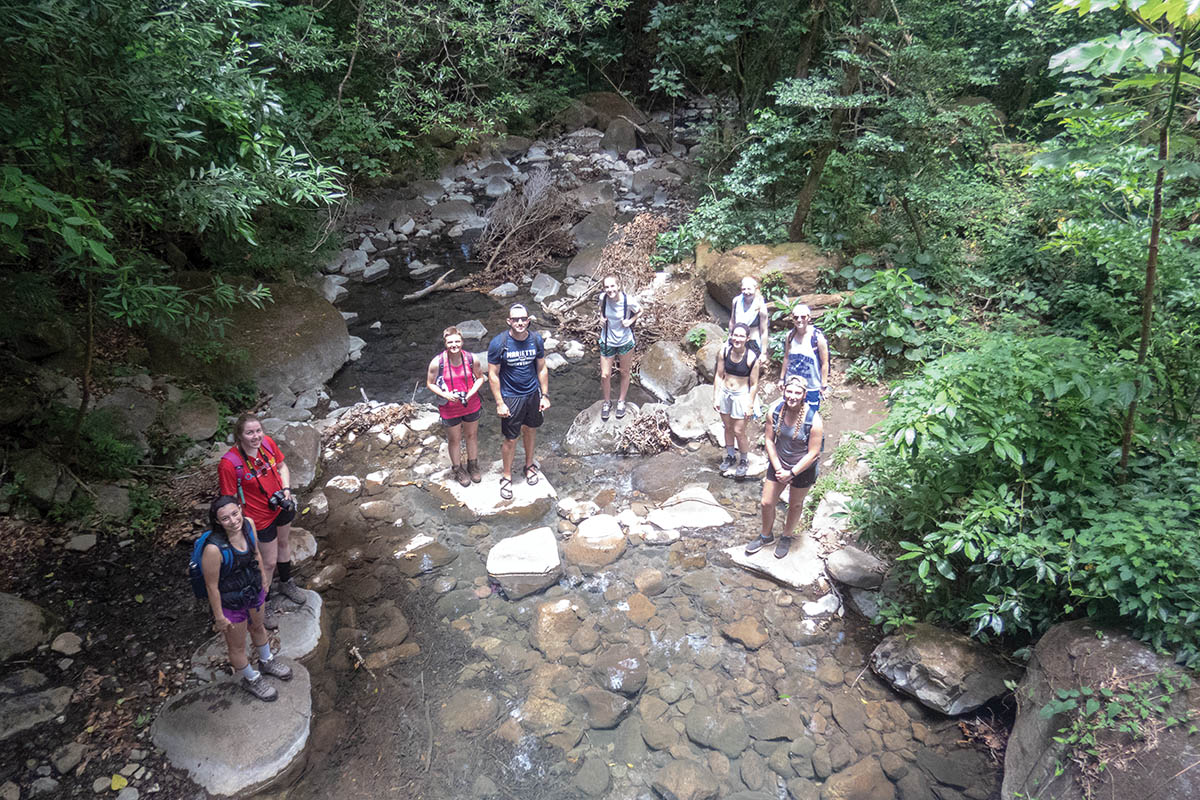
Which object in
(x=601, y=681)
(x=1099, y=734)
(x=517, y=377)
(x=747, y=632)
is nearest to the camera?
(x=1099, y=734)

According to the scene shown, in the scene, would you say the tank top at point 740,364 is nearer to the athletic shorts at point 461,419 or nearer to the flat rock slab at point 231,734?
the athletic shorts at point 461,419

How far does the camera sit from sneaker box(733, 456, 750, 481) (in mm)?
6902

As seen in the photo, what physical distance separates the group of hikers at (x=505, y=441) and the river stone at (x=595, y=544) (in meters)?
0.93

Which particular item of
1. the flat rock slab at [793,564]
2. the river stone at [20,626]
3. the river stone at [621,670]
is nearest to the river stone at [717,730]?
the river stone at [621,670]

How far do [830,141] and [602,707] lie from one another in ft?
26.0

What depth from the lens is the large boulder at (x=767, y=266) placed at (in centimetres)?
876

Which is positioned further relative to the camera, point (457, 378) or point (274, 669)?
point (457, 378)

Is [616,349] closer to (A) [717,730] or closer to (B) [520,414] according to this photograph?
(B) [520,414]

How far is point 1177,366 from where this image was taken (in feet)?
16.1

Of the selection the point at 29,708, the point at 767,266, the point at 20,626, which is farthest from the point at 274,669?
the point at 767,266

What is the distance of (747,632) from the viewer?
5219 mm

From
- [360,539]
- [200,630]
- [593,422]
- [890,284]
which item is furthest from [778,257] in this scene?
[200,630]

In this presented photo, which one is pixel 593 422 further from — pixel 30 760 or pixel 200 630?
pixel 30 760

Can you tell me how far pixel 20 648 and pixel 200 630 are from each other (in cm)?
112
